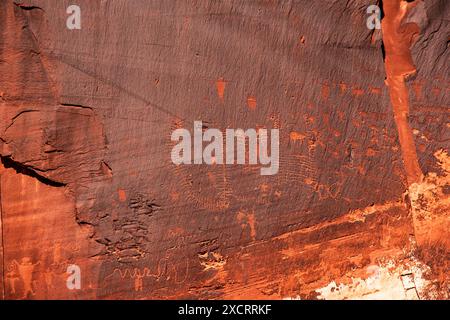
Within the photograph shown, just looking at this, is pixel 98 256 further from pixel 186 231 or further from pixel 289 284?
pixel 289 284

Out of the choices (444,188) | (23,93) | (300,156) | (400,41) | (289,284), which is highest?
(400,41)

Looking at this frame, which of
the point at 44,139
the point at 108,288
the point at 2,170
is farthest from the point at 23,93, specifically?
the point at 108,288

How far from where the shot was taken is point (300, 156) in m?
3.33

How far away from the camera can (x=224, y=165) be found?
3291 mm

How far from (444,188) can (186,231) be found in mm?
1638
